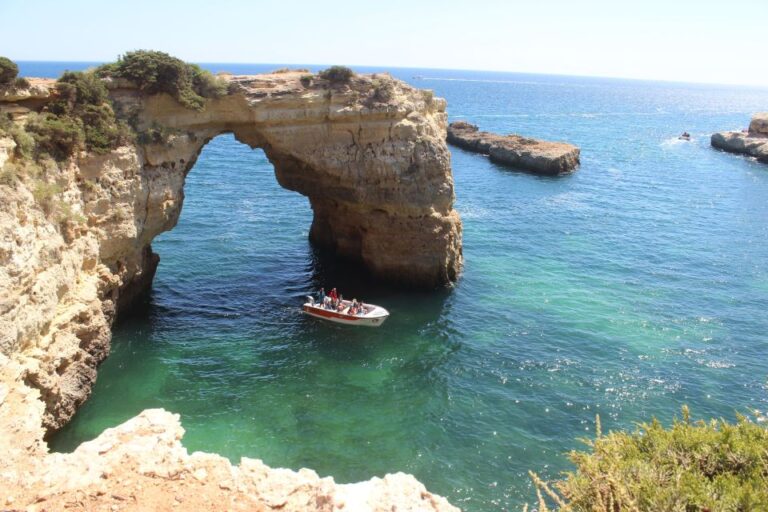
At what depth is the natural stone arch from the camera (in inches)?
1246

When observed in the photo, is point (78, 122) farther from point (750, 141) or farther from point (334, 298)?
point (750, 141)

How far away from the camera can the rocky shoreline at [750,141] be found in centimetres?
9025

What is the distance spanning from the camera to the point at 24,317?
20.0 meters

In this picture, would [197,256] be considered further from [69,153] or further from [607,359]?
[607,359]

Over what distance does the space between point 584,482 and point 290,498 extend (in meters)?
7.07

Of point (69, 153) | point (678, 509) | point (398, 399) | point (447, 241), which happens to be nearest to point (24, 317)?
point (69, 153)

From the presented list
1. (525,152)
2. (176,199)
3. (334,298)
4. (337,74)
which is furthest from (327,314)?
(525,152)

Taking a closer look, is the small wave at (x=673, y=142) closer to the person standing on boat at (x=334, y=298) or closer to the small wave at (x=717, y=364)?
the small wave at (x=717, y=364)

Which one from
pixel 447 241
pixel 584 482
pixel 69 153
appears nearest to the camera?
pixel 584 482

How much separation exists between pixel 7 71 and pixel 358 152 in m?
17.9

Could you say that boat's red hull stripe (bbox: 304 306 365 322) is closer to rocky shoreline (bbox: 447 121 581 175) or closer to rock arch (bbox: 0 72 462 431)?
rock arch (bbox: 0 72 462 431)

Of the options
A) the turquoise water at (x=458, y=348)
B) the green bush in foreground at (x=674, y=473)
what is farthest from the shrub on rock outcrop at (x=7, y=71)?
the green bush in foreground at (x=674, y=473)

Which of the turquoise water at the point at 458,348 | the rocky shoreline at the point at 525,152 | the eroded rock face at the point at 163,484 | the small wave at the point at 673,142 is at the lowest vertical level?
the turquoise water at the point at 458,348

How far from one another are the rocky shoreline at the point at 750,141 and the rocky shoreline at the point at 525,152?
99.1 ft
